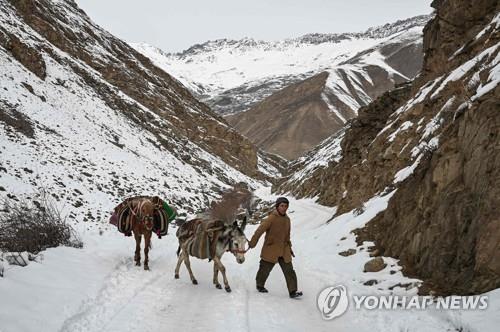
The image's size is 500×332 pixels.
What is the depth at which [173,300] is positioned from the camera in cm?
793

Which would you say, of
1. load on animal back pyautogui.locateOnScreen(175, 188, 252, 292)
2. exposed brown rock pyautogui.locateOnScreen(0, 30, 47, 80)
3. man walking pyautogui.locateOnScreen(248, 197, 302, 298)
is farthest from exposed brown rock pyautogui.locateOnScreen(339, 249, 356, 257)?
exposed brown rock pyautogui.locateOnScreen(0, 30, 47, 80)

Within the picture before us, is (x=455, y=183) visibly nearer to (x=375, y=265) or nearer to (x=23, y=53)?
(x=375, y=265)

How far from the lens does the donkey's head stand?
8.27 meters

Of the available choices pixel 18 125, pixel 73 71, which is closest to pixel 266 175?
pixel 73 71

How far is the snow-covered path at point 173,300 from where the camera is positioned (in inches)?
236

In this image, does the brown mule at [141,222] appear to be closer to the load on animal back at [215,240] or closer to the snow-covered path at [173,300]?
the snow-covered path at [173,300]

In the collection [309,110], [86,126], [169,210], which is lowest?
[169,210]

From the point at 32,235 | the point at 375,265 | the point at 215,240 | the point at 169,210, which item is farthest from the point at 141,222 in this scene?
the point at 375,265

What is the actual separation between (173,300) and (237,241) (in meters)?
1.69

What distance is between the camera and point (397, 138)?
17375 mm

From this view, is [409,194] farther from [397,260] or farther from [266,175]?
[266,175]

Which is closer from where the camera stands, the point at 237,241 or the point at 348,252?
the point at 237,241

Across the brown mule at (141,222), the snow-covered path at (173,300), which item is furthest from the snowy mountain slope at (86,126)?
the snow-covered path at (173,300)

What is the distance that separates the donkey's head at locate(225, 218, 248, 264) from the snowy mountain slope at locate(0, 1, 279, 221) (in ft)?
29.7
